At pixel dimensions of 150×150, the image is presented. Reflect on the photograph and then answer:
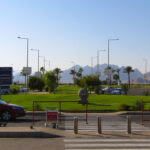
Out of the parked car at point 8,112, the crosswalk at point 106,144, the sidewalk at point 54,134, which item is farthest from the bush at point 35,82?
the crosswalk at point 106,144

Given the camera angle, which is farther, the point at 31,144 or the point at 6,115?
the point at 6,115

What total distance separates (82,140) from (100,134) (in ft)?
4.73

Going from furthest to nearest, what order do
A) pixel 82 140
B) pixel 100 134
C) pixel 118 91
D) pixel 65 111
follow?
pixel 118 91 → pixel 65 111 → pixel 100 134 → pixel 82 140

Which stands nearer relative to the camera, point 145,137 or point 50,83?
point 145,137

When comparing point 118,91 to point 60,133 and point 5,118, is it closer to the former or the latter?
point 5,118

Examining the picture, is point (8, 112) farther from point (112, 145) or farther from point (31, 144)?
point (112, 145)

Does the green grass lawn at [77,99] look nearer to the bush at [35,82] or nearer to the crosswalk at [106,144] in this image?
the crosswalk at [106,144]

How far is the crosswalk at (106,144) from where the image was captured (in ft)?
35.8

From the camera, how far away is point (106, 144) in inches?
455

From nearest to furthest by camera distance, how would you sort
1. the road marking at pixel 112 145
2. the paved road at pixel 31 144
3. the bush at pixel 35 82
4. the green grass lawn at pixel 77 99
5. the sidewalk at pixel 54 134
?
the paved road at pixel 31 144 → the road marking at pixel 112 145 → the sidewalk at pixel 54 134 → the green grass lawn at pixel 77 99 → the bush at pixel 35 82

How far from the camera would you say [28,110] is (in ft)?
77.7

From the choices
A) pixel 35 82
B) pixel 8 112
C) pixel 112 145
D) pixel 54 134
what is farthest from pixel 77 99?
pixel 35 82

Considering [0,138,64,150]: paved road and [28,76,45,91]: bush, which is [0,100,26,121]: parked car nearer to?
[0,138,64,150]: paved road

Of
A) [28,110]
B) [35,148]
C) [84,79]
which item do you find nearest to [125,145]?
[35,148]
